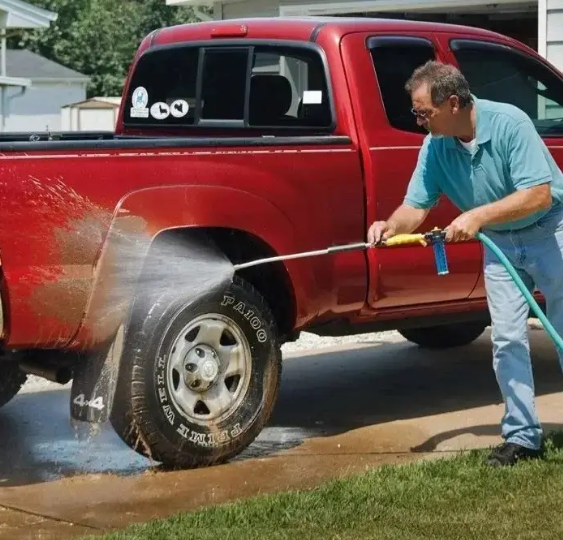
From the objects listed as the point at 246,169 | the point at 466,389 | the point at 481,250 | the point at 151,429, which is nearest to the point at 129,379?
the point at 151,429

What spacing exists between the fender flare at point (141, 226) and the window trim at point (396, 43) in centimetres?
115

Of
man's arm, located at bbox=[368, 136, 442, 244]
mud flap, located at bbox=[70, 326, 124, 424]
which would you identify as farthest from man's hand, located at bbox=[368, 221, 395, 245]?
mud flap, located at bbox=[70, 326, 124, 424]

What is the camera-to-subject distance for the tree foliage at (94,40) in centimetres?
5616

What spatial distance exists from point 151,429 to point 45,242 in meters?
1.03

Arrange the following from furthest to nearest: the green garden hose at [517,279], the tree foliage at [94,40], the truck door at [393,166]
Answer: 1. the tree foliage at [94,40]
2. the truck door at [393,166]
3. the green garden hose at [517,279]

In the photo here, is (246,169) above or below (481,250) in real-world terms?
above

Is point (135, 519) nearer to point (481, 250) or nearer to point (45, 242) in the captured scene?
point (45, 242)

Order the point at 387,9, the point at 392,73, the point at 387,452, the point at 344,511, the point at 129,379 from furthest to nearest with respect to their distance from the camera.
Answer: the point at 387,9
the point at 392,73
the point at 387,452
the point at 129,379
the point at 344,511

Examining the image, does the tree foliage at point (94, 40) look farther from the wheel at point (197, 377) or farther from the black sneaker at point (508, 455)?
the black sneaker at point (508, 455)

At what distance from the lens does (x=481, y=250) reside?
7898 mm

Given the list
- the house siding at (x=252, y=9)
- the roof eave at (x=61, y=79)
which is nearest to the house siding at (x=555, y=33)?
the house siding at (x=252, y=9)

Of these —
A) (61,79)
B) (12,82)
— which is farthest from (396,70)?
(61,79)

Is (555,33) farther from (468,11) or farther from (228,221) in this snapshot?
(228,221)

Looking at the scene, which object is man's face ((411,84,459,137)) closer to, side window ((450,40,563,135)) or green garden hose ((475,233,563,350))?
green garden hose ((475,233,563,350))
